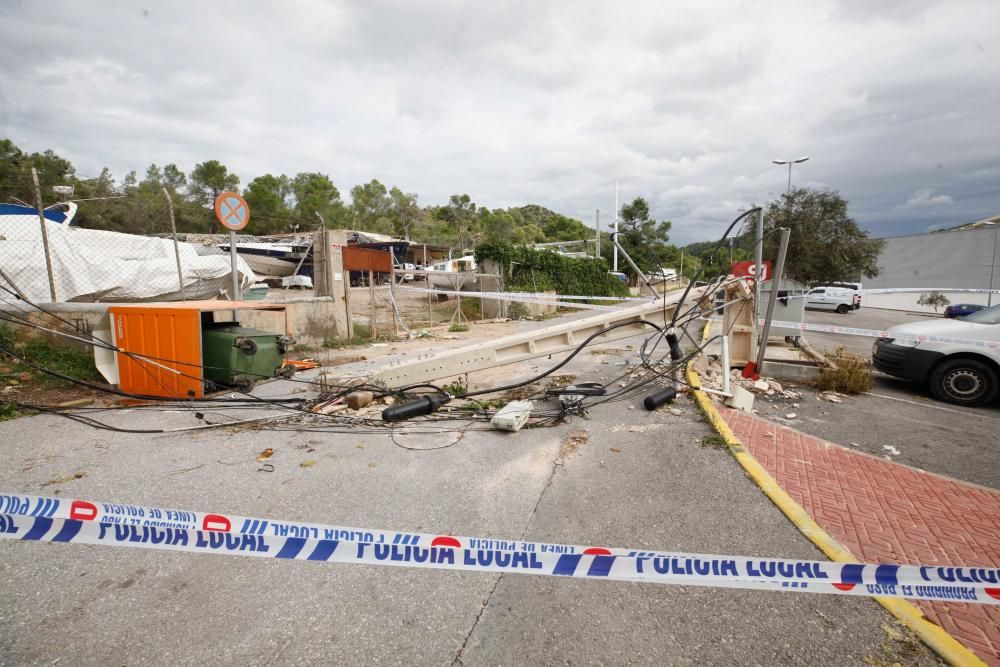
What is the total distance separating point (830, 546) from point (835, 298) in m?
29.1

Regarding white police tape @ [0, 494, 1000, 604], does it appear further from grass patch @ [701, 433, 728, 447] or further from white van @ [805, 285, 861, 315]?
white van @ [805, 285, 861, 315]

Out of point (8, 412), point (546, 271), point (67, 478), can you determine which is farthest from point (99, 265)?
point (546, 271)

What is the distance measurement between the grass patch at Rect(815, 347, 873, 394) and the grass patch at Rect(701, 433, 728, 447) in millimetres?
3280

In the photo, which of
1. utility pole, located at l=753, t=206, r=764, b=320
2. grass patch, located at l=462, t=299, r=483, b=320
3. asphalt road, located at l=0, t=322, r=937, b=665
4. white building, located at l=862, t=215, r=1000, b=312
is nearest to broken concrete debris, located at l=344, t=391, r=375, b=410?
asphalt road, located at l=0, t=322, r=937, b=665

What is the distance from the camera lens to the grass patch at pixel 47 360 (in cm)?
614

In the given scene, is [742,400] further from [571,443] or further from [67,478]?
[67,478]

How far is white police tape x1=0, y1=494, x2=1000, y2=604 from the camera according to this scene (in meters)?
1.73

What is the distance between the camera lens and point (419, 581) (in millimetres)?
2367

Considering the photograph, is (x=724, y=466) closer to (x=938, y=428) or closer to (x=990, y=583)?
(x=990, y=583)

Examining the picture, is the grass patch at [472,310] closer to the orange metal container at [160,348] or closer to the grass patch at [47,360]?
the grass patch at [47,360]

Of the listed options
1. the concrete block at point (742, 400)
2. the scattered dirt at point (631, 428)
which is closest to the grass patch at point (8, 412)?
the scattered dirt at point (631, 428)

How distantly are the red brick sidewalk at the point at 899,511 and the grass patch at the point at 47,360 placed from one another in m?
8.98

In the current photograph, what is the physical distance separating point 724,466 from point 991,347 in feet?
16.5

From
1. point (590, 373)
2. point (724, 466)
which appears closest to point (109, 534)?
point (724, 466)
